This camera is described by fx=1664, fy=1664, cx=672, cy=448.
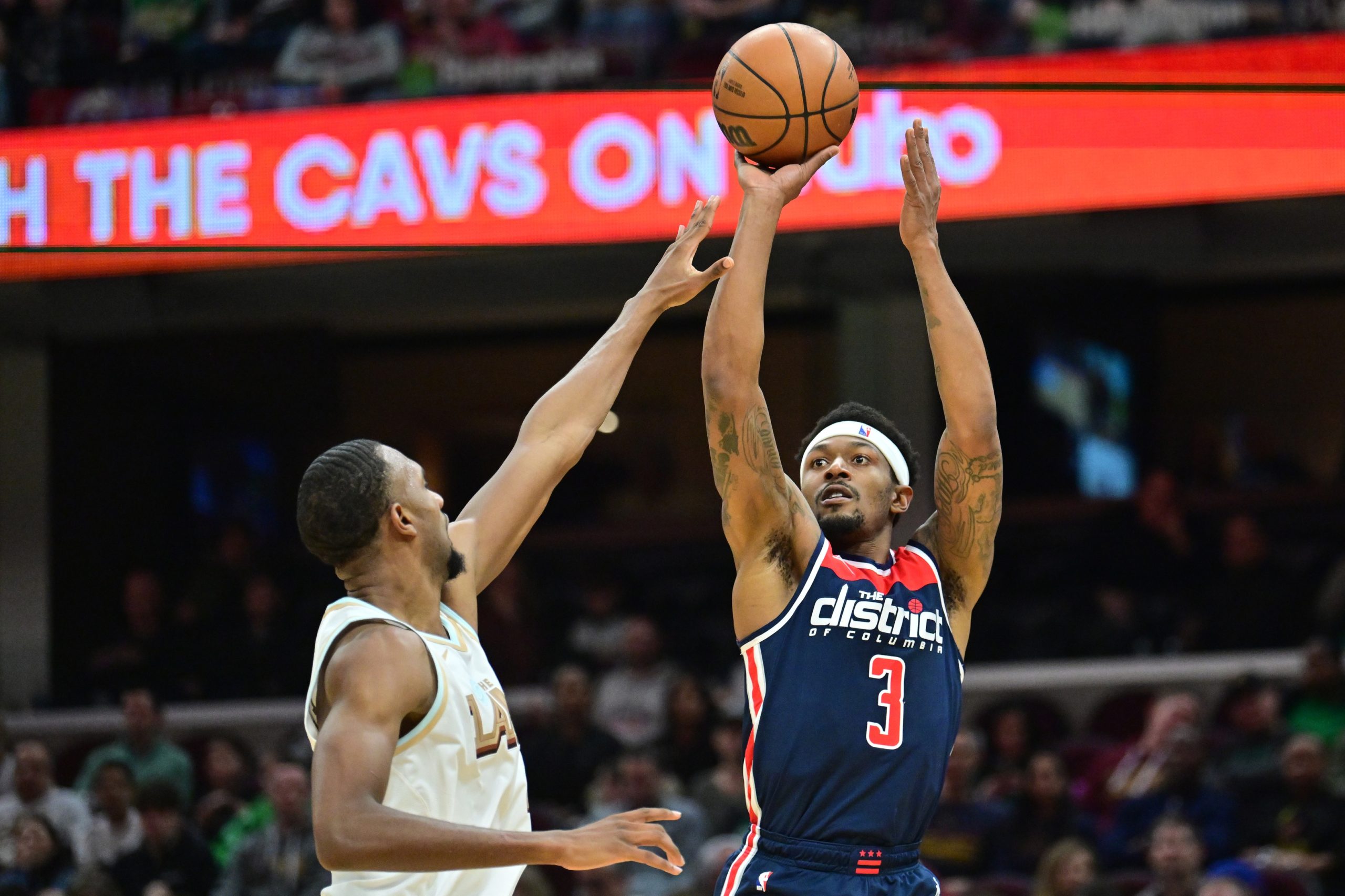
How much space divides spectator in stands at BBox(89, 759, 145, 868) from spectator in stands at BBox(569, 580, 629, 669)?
301 centimetres

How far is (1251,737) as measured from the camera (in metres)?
8.60

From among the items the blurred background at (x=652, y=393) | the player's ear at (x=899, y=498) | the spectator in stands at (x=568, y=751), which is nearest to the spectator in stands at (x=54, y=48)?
the blurred background at (x=652, y=393)

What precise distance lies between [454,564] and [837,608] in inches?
37.6

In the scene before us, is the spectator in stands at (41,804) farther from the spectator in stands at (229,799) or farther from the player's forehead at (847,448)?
the player's forehead at (847,448)

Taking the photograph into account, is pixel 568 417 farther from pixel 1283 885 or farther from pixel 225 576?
pixel 225 576

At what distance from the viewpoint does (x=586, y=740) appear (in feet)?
32.0

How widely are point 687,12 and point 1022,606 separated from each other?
4.59m

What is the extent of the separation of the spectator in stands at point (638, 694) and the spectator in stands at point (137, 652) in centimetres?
367

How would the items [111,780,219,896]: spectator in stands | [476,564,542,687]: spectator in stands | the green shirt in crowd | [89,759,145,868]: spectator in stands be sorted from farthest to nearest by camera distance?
[476,564,542,687]: spectator in stands
the green shirt in crowd
[89,759,145,868]: spectator in stands
[111,780,219,896]: spectator in stands

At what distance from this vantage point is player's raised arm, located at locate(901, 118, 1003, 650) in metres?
4.12

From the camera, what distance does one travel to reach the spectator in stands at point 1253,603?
1007 centimetres

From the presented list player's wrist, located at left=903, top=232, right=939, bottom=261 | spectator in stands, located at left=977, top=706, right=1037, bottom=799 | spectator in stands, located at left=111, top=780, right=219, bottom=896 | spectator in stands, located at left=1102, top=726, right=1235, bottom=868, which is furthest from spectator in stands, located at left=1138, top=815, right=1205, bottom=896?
spectator in stands, located at left=111, top=780, right=219, bottom=896

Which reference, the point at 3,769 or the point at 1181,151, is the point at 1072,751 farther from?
the point at 3,769

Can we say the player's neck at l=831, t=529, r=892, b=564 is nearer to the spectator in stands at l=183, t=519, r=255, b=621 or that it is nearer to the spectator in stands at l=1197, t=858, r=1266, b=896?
the spectator in stands at l=1197, t=858, r=1266, b=896
